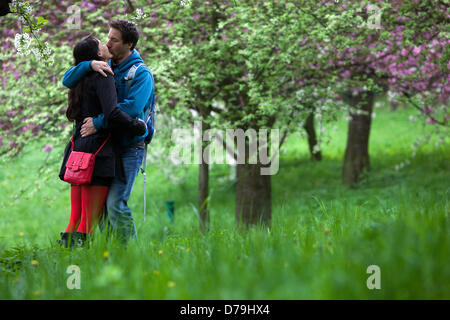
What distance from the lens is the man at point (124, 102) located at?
12.8ft

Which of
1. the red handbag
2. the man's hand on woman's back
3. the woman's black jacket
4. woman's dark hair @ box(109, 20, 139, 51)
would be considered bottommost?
the red handbag

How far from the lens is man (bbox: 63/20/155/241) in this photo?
3.91 metres

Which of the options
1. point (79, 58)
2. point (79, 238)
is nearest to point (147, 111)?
point (79, 58)

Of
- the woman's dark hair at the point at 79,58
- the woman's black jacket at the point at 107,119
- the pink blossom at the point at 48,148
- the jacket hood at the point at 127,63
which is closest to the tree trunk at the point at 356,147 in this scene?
the pink blossom at the point at 48,148

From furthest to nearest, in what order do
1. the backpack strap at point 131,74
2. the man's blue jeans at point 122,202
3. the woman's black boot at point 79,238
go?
the backpack strap at point 131,74, the man's blue jeans at point 122,202, the woman's black boot at point 79,238

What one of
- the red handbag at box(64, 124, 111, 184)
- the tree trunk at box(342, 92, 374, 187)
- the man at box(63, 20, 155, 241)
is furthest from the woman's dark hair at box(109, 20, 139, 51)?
the tree trunk at box(342, 92, 374, 187)

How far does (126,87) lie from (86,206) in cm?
108

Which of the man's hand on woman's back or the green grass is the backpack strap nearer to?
the man's hand on woman's back

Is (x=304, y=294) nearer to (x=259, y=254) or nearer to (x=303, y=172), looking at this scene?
(x=259, y=254)

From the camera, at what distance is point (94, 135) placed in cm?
391

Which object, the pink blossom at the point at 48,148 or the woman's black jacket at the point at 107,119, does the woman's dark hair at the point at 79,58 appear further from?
the pink blossom at the point at 48,148

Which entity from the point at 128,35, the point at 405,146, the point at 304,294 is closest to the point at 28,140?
the point at 128,35

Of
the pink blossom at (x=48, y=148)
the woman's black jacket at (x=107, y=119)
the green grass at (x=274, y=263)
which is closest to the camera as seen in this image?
the green grass at (x=274, y=263)
